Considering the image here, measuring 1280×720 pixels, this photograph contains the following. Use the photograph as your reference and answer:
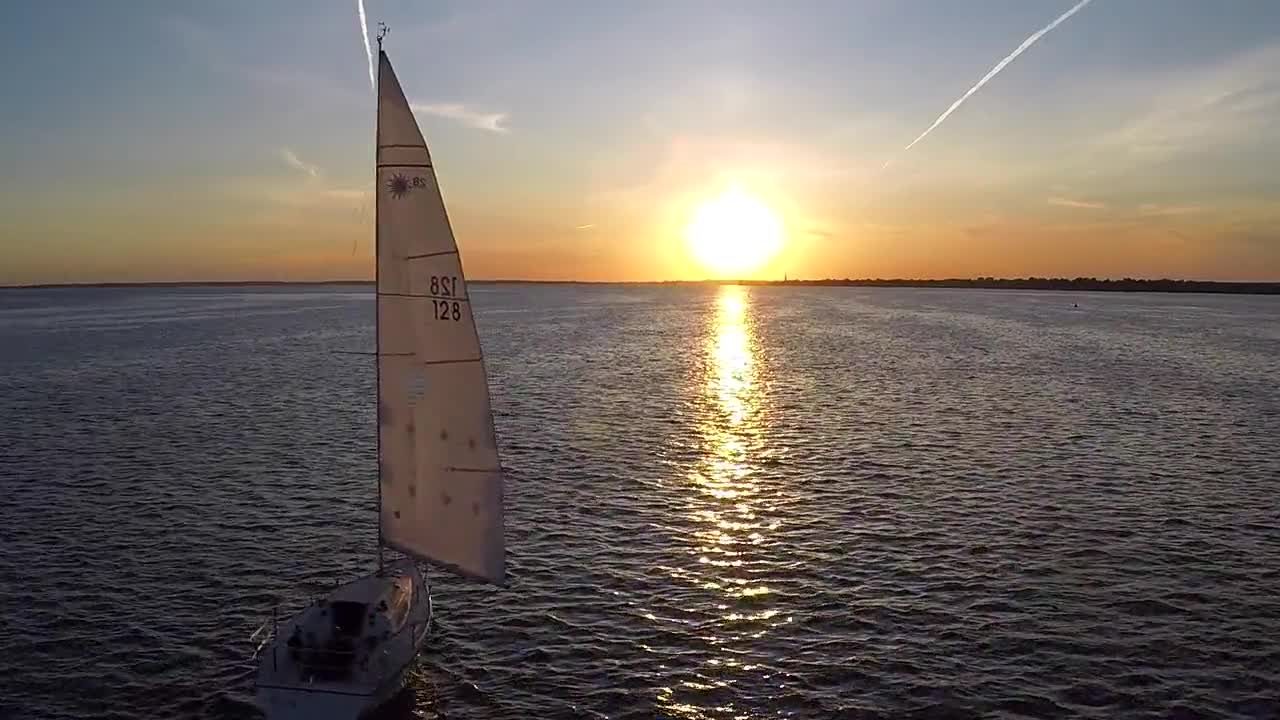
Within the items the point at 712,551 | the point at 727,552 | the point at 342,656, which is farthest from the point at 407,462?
the point at 727,552

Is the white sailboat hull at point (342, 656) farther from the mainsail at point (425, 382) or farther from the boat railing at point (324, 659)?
the mainsail at point (425, 382)

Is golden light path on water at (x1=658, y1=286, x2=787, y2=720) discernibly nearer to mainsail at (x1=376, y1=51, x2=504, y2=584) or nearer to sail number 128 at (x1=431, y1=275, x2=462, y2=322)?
mainsail at (x1=376, y1=51, x2=504, y2=584)

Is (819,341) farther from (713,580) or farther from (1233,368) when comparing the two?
(713,580)

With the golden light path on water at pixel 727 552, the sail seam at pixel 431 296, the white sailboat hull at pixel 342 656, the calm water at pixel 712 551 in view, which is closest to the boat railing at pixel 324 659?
the white sailboat hull at pixel 342 656

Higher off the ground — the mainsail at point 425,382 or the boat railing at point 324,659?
the mainsail at point 425,382

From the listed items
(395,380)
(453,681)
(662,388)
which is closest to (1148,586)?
(453,681)

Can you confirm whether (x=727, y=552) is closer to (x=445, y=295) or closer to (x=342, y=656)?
(x=342, y=656)

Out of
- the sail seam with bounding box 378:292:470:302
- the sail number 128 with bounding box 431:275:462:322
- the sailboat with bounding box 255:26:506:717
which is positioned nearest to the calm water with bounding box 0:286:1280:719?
the sailboat with bounding box 255:26:506:717
